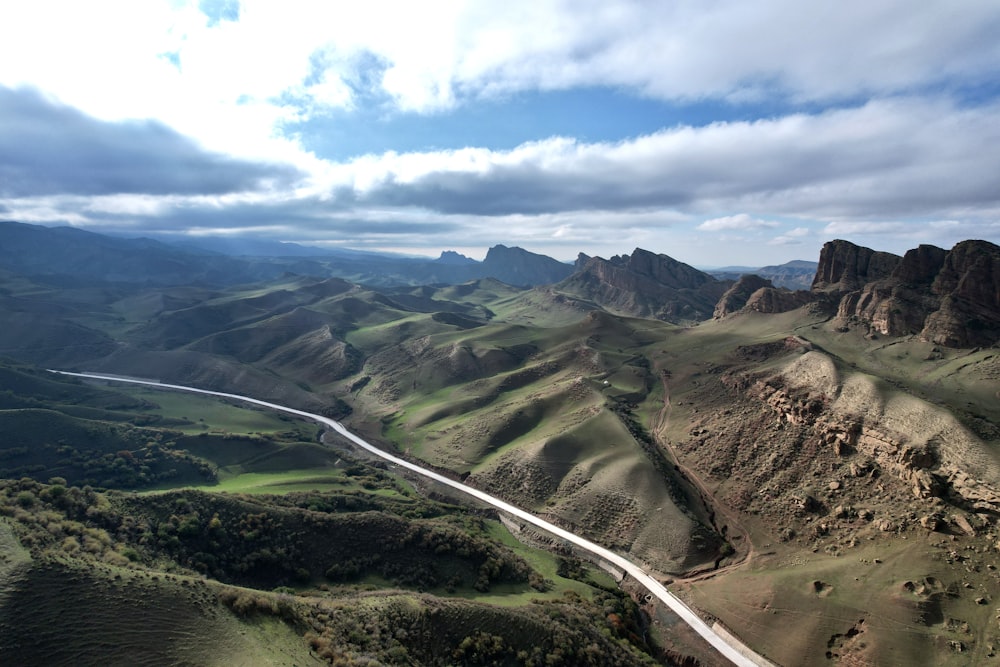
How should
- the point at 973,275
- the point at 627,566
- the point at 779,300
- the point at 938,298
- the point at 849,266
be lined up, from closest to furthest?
the point at 627,566
the point at 973,275
the point at 938,298
the point at 849,266
the point at 779,300

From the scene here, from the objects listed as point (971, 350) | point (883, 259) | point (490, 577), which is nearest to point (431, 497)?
point (490, 577)

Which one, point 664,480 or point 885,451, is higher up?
point 885,451

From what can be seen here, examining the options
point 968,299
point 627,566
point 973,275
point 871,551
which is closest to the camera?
point 871,551

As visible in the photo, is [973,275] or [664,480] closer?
[664,480]

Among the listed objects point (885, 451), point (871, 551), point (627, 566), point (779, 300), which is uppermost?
point (779, 300)

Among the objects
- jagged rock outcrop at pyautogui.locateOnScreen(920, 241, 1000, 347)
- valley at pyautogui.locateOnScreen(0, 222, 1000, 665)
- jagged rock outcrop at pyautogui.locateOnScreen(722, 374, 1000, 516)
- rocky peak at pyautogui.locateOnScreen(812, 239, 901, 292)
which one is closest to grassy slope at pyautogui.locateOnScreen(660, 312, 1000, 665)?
valley at pyautogui.locateOnScreen(0, 222, 1000, 665)

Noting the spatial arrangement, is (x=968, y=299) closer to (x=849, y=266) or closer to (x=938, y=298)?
(x=938, y=298)

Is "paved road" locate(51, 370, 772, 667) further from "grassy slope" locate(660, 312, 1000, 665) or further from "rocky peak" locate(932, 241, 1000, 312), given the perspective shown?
"rocky peak" locate(932, 241, 1000, 312)

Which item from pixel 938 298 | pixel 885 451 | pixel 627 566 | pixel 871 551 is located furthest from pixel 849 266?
pixel 627 566
